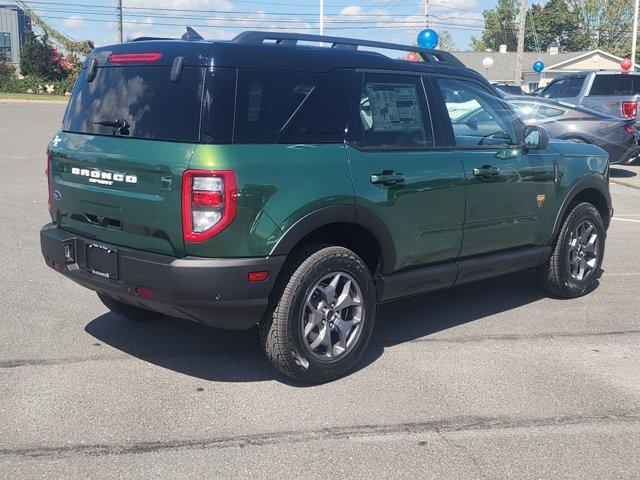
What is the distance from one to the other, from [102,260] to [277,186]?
1.12 meters

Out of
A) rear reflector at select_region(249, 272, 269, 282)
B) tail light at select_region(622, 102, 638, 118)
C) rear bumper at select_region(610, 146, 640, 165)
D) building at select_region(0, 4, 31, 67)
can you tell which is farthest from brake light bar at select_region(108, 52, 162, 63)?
building at select_region(0, 4, 31, 67)

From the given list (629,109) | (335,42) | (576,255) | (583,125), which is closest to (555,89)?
(629,109)

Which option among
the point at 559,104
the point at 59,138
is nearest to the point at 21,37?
the point at 559,104

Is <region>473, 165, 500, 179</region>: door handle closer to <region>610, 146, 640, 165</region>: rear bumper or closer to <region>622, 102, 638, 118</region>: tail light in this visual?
<region>610, 146, 640, 165</region>: rear bumper

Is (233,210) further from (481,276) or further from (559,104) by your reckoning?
(559,104)

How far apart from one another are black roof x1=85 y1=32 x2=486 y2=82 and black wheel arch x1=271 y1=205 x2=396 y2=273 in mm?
855

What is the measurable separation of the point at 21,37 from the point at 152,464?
263 feet

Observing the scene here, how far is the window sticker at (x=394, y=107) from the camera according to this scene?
15.6 feet

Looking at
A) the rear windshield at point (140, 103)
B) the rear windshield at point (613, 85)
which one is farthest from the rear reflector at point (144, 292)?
the rear windshield at point (613, 85)

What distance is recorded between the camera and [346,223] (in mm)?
4570

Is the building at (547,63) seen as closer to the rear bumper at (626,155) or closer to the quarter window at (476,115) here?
the rear bumper at (626,155)

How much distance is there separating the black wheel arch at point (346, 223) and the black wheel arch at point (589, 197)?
1.98 meters

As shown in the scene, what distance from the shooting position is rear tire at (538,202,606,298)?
20.6ft

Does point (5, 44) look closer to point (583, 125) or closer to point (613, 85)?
point (613, 85)
